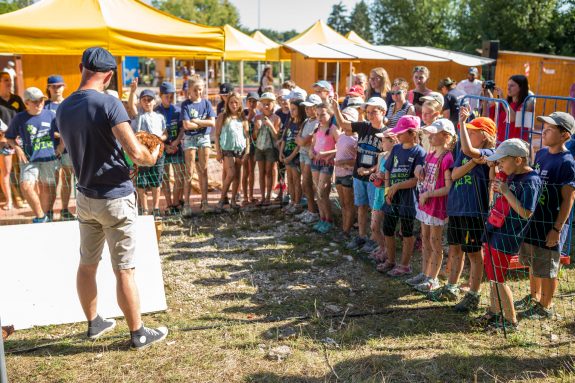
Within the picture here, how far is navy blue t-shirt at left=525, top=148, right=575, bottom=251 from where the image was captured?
15.0 ft

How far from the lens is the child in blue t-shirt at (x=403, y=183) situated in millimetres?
5711

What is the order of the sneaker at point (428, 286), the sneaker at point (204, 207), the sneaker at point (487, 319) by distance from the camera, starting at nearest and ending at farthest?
the sneaker at point (487, 319)
the sneaker at point (428, 286)
the sneaker at point (204, 207)

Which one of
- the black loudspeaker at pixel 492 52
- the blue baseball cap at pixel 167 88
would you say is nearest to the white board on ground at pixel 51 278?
the blue baseball cap at pixel 167 88

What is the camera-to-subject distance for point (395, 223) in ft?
19.8

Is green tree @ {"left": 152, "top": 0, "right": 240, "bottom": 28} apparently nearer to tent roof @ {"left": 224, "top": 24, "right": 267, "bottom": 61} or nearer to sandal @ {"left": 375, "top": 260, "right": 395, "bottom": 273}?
tent roof @ {"left": 224, "top": 24, "right": 267, "bottom": 61}

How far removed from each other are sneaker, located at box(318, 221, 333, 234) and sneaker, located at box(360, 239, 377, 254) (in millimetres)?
895

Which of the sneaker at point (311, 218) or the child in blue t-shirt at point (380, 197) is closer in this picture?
the child in blue t-shirt at point (380, 197)

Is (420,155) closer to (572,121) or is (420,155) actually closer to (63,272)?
(572,121)

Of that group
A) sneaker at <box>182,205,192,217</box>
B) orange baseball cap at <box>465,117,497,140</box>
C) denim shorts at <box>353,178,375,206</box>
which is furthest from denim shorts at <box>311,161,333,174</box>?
orange baseball cap at <box>465,117,497,140</box>

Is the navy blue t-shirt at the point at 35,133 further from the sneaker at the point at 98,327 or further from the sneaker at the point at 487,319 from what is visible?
the sneaker at the point at 487,319

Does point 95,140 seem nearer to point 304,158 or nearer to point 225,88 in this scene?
point 304,158

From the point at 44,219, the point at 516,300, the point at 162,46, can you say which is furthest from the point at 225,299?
the point at 162,46

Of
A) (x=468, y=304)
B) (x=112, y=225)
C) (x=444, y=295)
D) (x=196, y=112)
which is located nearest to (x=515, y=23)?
(x=196, y=112)

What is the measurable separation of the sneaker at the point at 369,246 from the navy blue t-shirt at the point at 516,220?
2.16m
